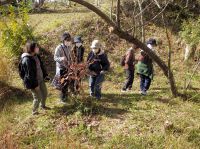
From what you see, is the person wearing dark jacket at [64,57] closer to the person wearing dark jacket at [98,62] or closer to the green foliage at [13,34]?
the person wearing dark jacket at [98,62]

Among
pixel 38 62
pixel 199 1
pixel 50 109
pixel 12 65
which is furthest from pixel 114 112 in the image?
pixel 199 1

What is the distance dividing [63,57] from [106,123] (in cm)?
168

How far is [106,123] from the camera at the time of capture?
725cm


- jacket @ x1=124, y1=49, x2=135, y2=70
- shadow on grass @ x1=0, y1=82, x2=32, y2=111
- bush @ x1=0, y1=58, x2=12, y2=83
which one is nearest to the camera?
shadow on grass @ x1=0, y1=82, x2=32, y2=111

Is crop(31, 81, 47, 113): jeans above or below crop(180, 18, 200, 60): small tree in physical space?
below

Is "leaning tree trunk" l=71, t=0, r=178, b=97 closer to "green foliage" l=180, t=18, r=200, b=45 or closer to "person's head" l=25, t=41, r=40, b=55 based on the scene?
"person's head" l=25, t=41, r=40, b=55

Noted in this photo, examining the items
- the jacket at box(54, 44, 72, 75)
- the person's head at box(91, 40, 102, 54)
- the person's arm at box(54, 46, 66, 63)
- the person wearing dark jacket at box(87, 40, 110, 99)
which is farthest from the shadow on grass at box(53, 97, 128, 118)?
the person's head at box(91, 40, 102, 54)

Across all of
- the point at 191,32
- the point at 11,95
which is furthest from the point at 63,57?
the point at 191,32

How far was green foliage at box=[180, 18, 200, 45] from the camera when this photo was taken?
12148mm

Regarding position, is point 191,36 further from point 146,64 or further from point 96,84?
point 96,84

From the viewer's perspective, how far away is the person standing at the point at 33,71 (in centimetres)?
721

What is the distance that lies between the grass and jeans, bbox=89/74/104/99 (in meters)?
0.28

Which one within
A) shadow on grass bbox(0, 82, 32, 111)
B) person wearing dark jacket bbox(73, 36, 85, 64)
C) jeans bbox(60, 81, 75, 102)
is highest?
person wearing dark jacket bbox(73, 36, 85, 64)

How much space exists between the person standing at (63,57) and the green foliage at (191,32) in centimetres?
576
